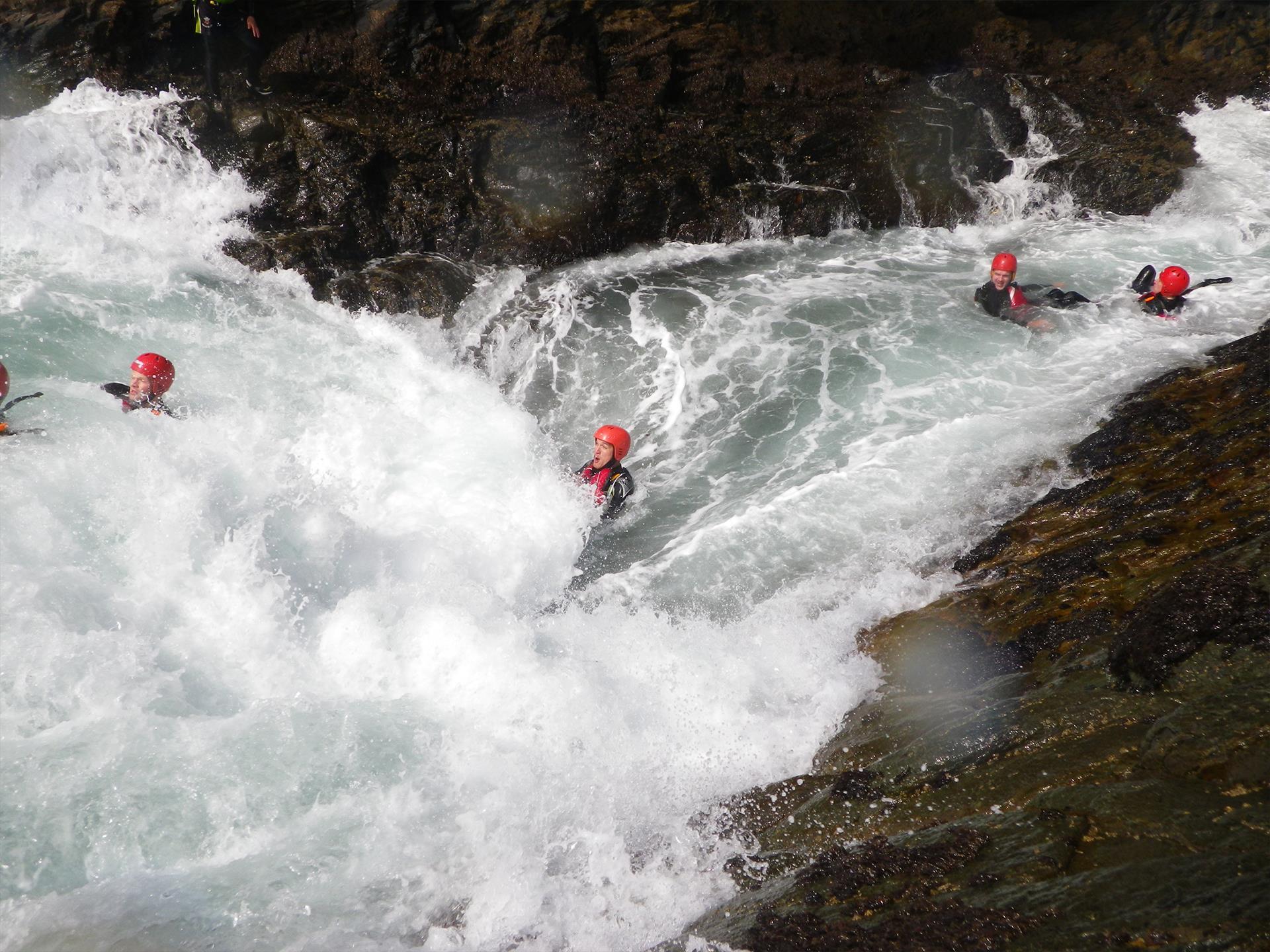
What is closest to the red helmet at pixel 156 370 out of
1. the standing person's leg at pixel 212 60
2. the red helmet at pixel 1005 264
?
the standing person's leg at pixel 212 60

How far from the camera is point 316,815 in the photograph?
188 inches

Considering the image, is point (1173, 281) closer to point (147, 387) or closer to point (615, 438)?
point (615, 438)

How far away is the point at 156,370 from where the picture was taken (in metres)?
7.45

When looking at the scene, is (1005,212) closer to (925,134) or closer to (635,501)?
(925,134)

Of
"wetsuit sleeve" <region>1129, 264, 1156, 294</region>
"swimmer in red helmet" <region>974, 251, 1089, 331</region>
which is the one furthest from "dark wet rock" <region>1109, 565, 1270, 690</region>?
"wetsuit sleeve" <region>1129, 264, 1156, 294</region>

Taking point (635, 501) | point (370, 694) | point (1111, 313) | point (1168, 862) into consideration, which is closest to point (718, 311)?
point (635, 501)

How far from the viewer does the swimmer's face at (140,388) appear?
740cm

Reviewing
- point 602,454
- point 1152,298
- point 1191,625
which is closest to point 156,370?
point 602,454

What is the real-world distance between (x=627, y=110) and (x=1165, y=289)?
24.3ft

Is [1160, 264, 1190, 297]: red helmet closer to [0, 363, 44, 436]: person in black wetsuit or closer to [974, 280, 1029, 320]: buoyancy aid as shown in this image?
[974, 280, 1029, 320]: buoyancy aid

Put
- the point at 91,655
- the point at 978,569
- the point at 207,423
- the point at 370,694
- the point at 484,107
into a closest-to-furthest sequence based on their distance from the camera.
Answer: the point at 91,655 → the point at 370,694 → the point at 978,569 → the point at 207,423 → the point at 484,107

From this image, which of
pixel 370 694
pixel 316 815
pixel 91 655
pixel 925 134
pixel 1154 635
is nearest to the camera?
pixel 1154 635

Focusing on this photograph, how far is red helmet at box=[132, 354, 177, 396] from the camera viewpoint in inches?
290

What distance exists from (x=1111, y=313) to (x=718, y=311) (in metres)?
4.80
